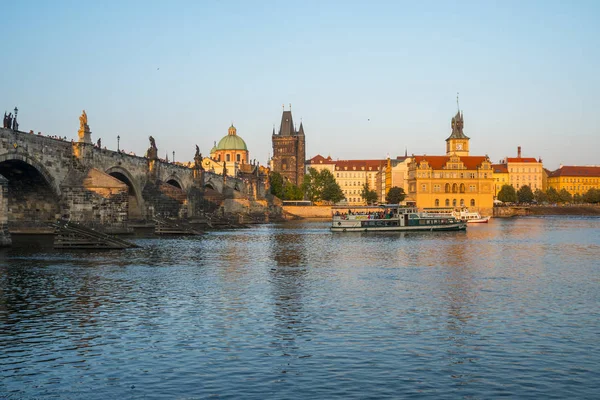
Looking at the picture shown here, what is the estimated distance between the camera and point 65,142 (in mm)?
55844

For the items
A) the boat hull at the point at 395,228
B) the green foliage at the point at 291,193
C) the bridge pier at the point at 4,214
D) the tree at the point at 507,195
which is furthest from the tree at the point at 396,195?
the bridge pier at the point at 4,214

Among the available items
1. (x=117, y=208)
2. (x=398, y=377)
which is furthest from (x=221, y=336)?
(x=117, y=208)

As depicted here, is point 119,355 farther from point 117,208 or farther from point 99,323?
point 117,208

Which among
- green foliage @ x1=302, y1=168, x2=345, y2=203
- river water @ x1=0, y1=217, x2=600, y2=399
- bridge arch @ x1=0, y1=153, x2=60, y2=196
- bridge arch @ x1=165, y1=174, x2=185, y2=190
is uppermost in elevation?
green foliage @ x1=302, y1=168, x2=345, y2=203

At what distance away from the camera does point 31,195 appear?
2127 inches

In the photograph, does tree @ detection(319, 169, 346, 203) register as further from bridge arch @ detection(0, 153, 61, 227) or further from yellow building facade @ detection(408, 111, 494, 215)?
bridge arch @ detection(0, 153, 61, 227)

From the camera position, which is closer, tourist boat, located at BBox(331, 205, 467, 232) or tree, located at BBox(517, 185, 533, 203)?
tourist boat, located at BBox(331, 205, 467, 232)

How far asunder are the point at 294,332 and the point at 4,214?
28.4 metres

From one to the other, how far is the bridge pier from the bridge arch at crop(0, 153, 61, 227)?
9.44 meters

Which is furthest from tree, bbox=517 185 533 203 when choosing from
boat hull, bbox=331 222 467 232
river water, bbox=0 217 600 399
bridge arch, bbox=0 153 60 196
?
river water, bbox=0 217 600 399

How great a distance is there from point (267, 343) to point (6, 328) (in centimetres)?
696

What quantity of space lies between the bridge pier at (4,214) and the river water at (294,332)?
7.40 meters

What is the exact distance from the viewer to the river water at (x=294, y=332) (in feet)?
43.9

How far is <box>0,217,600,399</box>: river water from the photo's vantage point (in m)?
13.4
